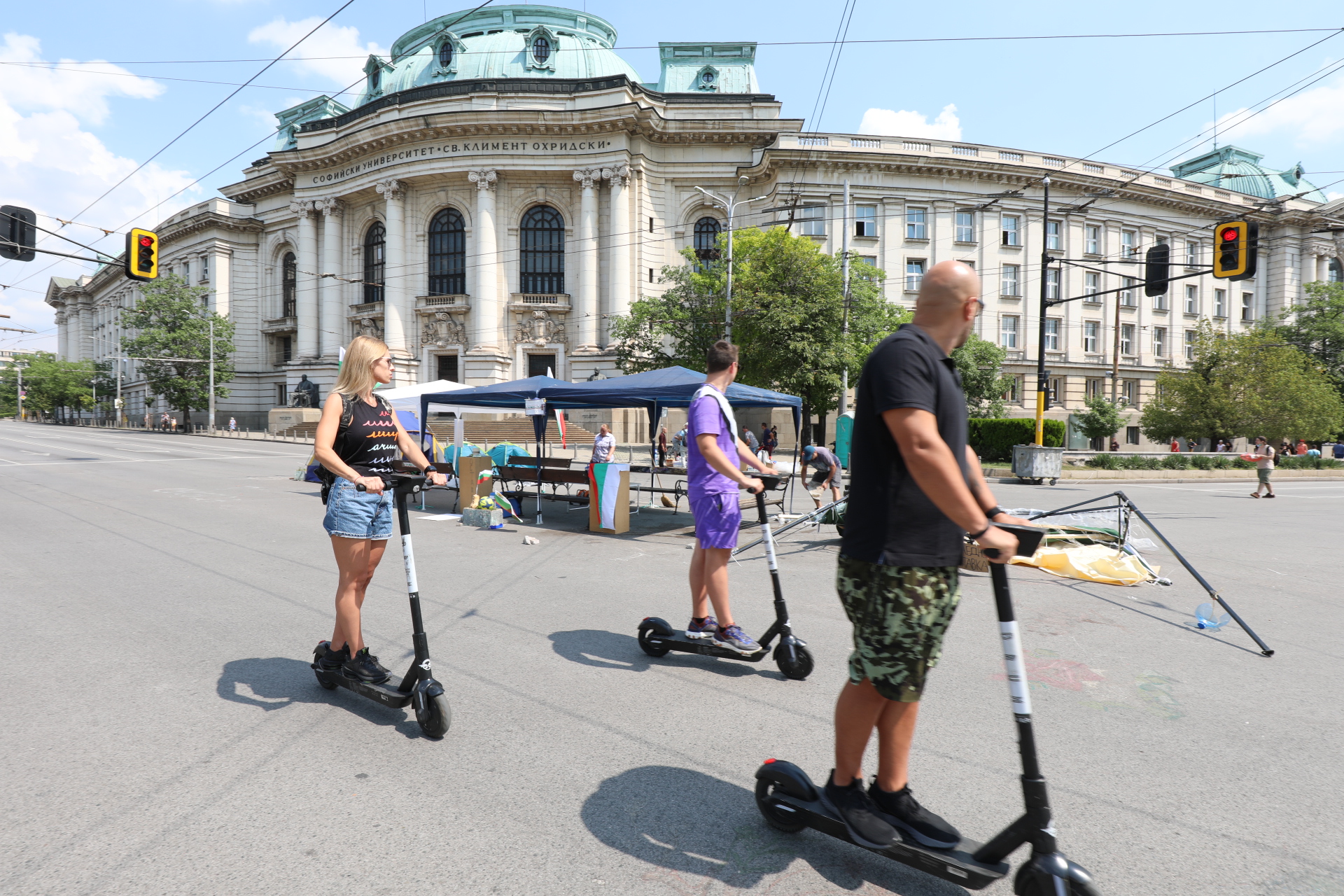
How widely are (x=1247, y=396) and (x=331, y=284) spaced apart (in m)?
53.7

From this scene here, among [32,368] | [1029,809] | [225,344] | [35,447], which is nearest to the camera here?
[1029,809]

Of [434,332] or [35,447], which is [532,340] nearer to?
[434,332]

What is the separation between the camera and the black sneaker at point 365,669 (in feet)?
12.8

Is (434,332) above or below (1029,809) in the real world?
above

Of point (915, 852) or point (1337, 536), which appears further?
point (1337, 536)

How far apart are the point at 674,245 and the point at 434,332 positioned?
665 inches

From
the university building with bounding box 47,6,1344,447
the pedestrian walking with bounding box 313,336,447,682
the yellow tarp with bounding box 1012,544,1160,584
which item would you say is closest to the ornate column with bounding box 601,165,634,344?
the university building with bounding box 47,6,1344,447

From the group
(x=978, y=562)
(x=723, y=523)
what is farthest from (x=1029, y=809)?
(x=978, y=562)

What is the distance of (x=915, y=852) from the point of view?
2.37 m

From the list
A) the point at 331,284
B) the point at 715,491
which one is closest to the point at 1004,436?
the point at 715,491

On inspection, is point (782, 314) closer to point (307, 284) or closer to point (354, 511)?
point (354, 511)

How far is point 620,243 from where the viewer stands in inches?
1725

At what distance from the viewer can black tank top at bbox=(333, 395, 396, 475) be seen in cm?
383

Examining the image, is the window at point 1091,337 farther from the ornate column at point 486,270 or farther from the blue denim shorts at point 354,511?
the blue denim shorts at point 354,511
